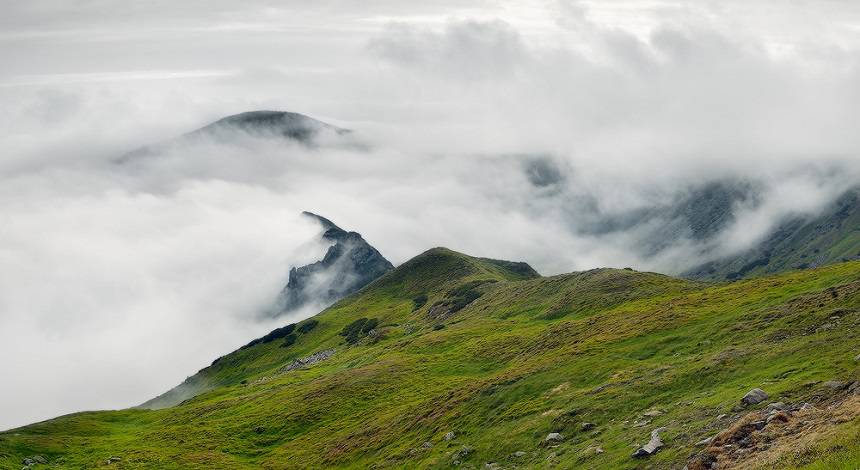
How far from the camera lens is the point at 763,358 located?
184 feet

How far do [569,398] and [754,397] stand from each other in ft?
76.7

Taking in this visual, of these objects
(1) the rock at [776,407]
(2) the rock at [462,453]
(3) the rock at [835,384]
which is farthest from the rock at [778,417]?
(2) the rock at [462,453]

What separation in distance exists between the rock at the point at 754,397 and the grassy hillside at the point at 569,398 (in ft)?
2.68

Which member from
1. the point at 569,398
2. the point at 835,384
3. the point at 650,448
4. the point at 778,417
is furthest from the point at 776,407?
the point at 569,398

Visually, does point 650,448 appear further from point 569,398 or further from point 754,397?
point 569,398

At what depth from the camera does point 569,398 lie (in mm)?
66750

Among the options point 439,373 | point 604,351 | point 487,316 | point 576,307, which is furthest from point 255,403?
point 604,351

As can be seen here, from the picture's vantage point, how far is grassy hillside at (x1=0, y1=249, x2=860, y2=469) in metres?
43.8

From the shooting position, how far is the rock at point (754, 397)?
4528 centimetres

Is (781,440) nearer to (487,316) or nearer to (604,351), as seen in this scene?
(604,351)

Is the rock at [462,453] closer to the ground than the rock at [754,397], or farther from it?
closer to the ground

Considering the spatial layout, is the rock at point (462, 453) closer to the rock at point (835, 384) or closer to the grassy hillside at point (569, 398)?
the grassy hillside at point (569, 398)

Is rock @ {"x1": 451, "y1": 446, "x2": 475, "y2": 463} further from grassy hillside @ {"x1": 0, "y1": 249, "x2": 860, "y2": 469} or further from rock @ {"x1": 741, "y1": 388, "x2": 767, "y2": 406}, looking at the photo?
rock @ {"x1": 741, "y1": 388, "x2": 767, "y2": 406}

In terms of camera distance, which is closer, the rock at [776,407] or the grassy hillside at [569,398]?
the rock at [776,407]
